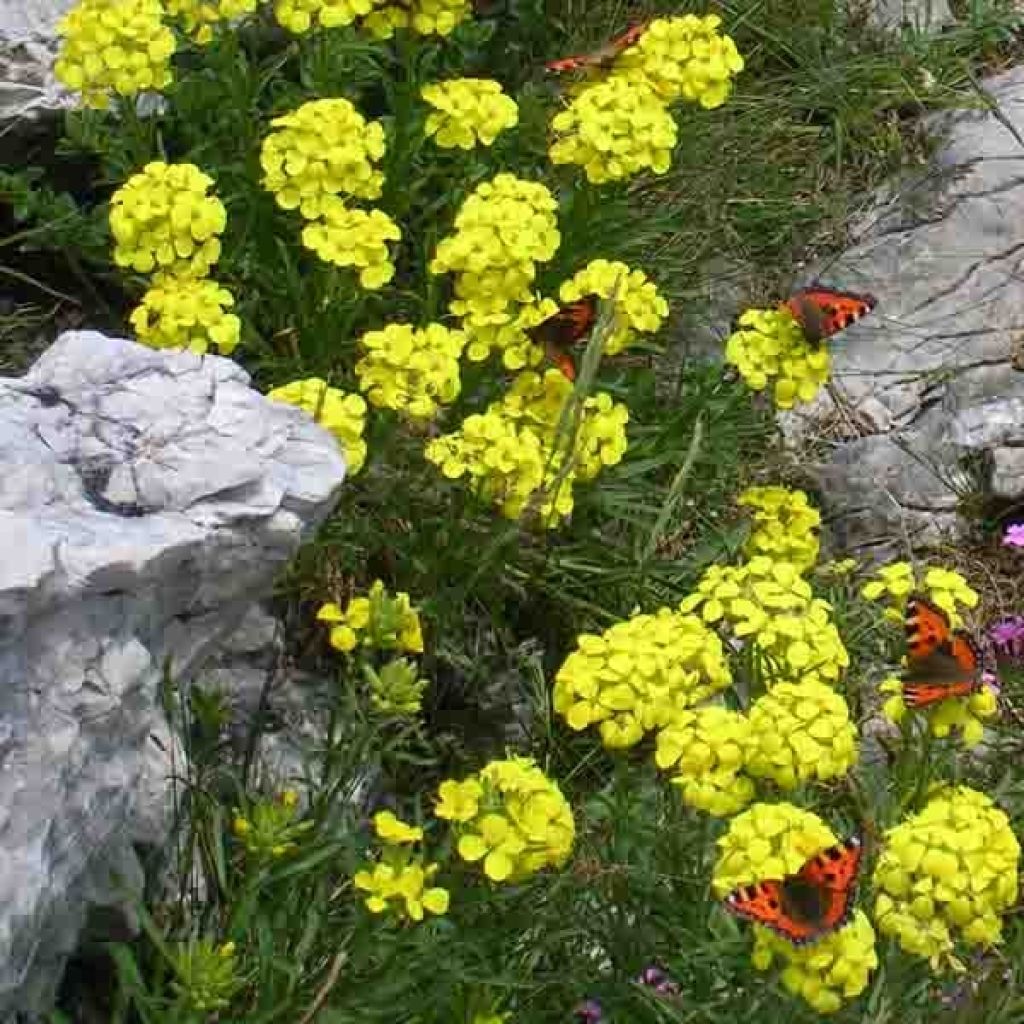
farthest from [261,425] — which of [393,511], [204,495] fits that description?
[393,511]

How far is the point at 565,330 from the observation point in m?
3.97

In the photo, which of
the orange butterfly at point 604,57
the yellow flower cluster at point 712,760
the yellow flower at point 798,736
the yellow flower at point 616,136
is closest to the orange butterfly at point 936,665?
the yellow flower at point 798,736

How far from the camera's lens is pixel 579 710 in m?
3.05

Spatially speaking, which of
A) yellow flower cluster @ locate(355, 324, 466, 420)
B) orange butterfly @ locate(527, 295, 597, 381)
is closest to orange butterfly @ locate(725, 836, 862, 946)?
yellow flower cluster @ locate(355, 324, 466, 420)

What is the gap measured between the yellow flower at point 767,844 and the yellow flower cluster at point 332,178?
159cm

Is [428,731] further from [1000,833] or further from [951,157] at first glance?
[951,157]

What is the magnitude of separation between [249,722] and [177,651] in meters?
0.59

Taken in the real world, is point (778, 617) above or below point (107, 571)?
below

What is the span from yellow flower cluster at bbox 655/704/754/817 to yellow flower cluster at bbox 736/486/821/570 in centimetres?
129

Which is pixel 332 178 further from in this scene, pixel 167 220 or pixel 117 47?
pixel 117 47

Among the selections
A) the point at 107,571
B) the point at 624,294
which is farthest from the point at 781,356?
the point at 107,571

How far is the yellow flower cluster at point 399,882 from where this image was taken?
2961mm

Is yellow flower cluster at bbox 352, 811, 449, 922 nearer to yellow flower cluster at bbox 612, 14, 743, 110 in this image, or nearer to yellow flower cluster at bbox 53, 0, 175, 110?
yellow flower cluster at bbox 53, 0, 175, 110

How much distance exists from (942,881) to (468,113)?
2.09 m
